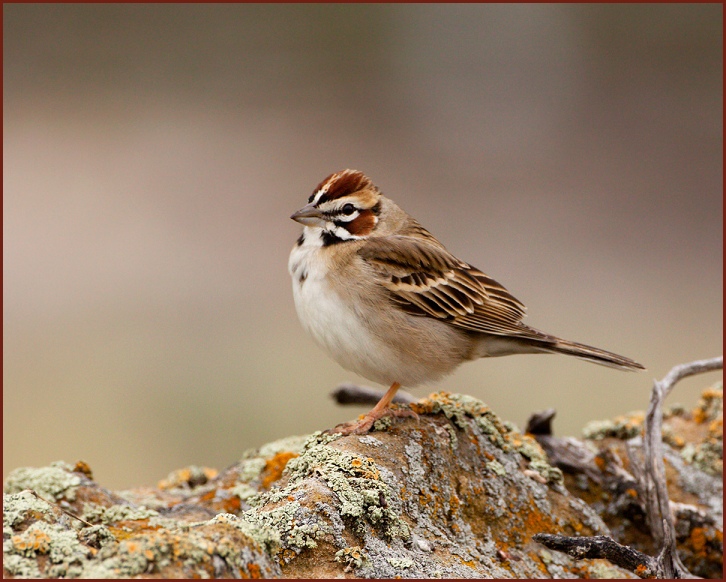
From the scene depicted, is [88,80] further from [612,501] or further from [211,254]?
[612,501]

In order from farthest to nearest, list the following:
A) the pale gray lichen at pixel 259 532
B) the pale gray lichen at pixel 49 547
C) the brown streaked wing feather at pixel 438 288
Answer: the brown streaked wing feather at pixel 438 288
the pale gray lichen at pixel 259 532
the pale gray lichen at pixel 49 547

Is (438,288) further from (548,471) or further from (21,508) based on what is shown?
(21,508)

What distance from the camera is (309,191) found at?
55.1 feet

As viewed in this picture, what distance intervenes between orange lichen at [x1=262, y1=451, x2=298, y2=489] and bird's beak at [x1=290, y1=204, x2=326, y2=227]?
144cm

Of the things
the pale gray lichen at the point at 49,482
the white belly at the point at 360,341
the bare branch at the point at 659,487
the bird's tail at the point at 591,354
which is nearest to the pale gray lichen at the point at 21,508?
the pale gray lichen at the point at 49,482

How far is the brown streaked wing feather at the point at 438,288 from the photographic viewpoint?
5.65 meters

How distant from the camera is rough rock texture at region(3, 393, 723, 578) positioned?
3.14m

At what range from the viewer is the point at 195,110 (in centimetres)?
1812

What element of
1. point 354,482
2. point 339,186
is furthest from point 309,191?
point 354,482

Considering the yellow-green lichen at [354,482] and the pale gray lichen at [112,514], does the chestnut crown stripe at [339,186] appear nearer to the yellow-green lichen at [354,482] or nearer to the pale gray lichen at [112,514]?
the yellow-green lichen at [354,482]

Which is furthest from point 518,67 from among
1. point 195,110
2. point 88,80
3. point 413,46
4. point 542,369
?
point 542,369

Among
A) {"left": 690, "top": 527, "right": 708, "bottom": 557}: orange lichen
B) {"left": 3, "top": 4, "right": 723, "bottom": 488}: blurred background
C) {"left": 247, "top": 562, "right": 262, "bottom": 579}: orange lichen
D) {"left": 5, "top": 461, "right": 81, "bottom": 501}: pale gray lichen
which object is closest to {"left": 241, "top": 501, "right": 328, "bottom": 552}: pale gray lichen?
{"left": 247, "top": 562, "right": 262, "bottom": 579}: orange lichen

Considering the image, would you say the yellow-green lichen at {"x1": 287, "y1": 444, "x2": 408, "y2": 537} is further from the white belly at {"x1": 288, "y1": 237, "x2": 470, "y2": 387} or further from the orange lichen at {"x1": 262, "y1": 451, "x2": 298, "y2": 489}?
the white belly at {"x1": 288, "y1": 237, "x2": 470, "y2": 387}

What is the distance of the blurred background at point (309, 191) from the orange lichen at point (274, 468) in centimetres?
348
